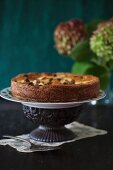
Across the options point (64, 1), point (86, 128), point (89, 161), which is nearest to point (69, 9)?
point (64, 1)

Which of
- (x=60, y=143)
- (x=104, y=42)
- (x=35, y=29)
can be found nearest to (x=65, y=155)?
(x=60, y=143)

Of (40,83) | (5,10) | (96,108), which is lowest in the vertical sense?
(96,108)

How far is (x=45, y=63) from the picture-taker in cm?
217

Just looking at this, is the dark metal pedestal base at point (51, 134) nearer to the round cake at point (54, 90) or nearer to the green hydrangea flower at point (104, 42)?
the round cake at point (54, 90)

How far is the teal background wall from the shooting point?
6.89 ft

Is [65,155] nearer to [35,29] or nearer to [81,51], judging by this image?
[81,51]

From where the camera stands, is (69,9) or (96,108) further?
(69,9)

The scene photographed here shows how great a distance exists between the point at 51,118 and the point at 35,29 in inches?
47.3

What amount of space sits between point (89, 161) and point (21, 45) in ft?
4.51

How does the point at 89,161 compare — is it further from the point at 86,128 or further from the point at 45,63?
the point at 45,63

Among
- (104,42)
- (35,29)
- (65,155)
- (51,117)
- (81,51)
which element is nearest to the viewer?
(65,155)

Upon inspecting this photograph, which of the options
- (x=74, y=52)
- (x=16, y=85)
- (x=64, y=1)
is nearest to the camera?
(x=16, y=85)

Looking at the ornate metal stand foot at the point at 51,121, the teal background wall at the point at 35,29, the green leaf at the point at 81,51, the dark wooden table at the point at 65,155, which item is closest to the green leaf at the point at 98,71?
the green leaf at the point at 81,51

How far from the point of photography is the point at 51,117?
100cm
